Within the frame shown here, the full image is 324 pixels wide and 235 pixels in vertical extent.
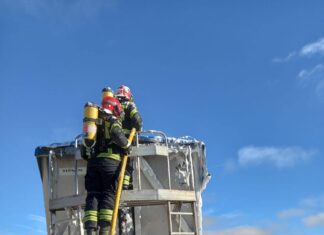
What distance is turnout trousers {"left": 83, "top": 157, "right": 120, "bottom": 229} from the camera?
6605mm

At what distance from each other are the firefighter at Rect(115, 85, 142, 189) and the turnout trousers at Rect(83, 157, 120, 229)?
0.68 metres

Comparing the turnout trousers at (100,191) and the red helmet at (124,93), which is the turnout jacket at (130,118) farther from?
the turnout trousers at (100,191)

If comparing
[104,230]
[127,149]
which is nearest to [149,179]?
[127,149]

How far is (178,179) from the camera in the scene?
9062 millimetres

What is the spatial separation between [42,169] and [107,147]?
2.86 metres

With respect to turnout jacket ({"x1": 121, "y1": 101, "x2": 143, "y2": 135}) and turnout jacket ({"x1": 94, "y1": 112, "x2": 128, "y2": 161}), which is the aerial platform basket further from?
turnout jacket ({"x1": 94, "y1": 112, "x2": 128, "y2": 161})

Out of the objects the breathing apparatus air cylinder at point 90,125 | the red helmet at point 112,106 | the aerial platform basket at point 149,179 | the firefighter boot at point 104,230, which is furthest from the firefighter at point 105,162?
the aerial platform basket at point 149,179

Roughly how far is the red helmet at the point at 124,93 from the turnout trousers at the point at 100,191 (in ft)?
4.64

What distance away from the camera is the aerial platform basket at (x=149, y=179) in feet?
28.4

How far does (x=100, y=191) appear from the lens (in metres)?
6.97

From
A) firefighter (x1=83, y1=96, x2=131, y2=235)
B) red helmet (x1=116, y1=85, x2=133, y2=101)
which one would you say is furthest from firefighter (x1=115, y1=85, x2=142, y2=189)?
firefighter (x1=83, y1=96, x2=131, y2=235)

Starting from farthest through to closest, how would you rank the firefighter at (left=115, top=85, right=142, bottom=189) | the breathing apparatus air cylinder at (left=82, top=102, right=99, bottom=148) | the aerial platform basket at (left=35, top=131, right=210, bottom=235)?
the aerial platform basket at (left=35, top=131, right=210, bottom=235) → the firefighter at (left=115, top=85, right=142, bottom=189) → the breathing apparatus air cylinder at (left=82, top=102, right=99, bottom=148)

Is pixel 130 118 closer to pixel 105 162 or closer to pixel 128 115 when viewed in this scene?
pixel 128 115

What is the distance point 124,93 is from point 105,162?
1.58 metres
